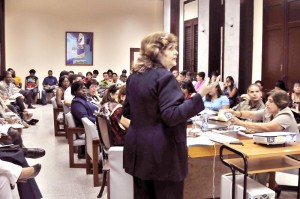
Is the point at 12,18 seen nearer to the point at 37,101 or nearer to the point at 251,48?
the point at 37,101

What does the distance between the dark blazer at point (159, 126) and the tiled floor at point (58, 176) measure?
205 centimetres

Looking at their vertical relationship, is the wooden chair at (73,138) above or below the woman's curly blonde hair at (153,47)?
below

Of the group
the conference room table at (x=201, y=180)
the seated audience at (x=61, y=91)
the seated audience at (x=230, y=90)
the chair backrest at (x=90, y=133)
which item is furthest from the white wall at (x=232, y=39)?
the conference room table at (x=201, y=180)

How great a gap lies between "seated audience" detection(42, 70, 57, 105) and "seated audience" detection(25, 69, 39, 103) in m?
0.26

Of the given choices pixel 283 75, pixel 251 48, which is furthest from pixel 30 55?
pixel 283 75

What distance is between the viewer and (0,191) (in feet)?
9.25

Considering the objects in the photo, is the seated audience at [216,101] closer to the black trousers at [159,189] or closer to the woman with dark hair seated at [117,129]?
the woman with dark hair seated at [117,129]

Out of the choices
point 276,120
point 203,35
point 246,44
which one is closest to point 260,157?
point 276,120

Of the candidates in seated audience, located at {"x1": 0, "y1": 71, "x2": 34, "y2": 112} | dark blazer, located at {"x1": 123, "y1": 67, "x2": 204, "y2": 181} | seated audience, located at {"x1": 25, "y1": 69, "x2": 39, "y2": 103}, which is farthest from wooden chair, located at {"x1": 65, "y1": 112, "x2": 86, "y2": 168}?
seated audience, located at {"x1": 25, "y1": 69, "x2": 39, "y2": 103}

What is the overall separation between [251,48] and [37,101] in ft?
25.9

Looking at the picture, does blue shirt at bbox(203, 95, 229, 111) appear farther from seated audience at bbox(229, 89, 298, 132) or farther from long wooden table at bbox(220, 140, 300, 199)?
long wooden table at bbox(220, 140, 300, 199)

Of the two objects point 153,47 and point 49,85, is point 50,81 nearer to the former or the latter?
point 49,85

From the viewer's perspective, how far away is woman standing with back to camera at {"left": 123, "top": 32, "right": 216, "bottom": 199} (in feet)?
6.99

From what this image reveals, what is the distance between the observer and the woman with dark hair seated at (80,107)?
5195mm
